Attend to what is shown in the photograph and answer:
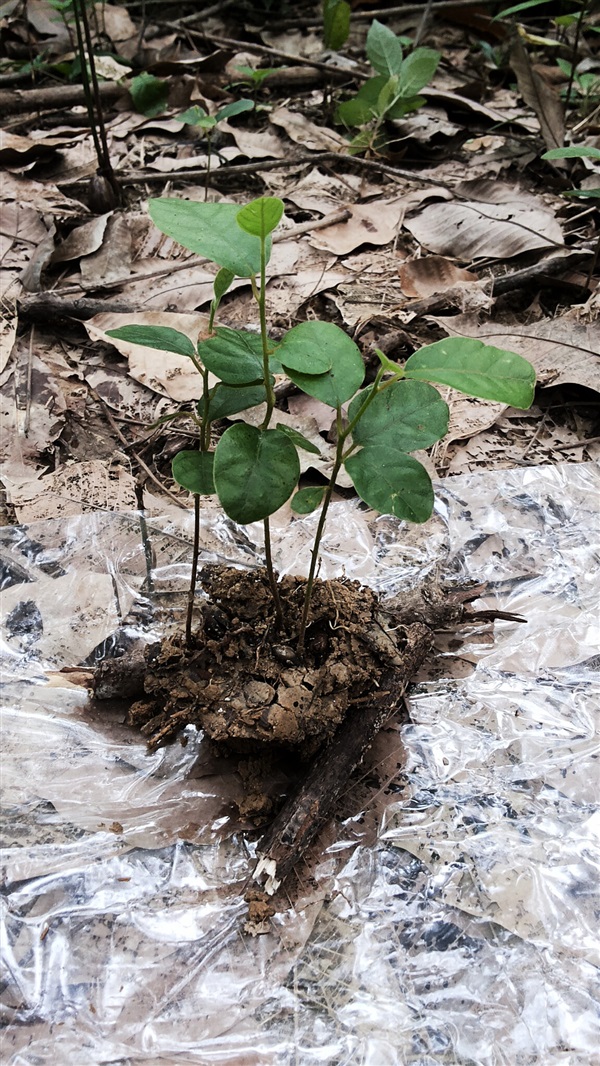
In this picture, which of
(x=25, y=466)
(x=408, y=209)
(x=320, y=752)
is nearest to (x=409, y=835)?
(x=320, y=752)

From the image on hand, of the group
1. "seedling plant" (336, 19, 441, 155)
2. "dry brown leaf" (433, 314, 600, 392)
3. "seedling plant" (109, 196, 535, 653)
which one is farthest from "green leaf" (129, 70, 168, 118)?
"seedling plant" (109, 196, 535, 653)

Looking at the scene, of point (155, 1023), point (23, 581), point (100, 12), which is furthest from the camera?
point (100, 12)

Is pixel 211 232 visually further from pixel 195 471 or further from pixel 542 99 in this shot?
pixel 542 99

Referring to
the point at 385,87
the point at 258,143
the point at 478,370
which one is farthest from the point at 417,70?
the point at 478,370

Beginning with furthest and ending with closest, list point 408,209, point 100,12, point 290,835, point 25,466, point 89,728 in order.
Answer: point 100,12
point 408,209
point 25,466
point 89,728
point 290,835

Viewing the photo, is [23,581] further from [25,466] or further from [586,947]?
[586,947]

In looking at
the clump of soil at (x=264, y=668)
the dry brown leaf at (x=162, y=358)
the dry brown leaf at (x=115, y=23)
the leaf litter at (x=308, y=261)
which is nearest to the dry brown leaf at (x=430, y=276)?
the leaf litter at (x=308, y=261)

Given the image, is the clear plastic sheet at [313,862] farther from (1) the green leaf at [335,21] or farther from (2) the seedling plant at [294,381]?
(1) the green leaf at [335,21]
